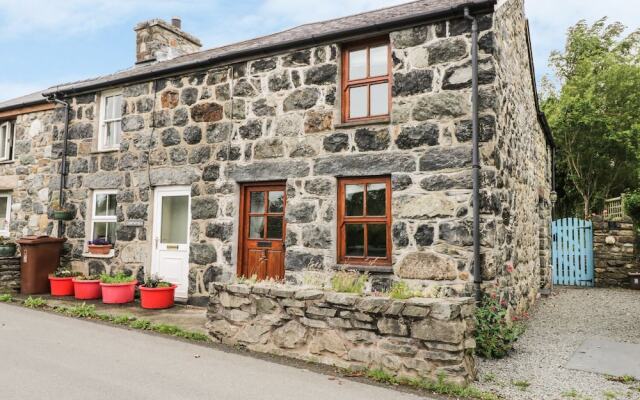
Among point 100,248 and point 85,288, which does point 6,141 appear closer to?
point 100,248

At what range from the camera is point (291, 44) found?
8.23 metres

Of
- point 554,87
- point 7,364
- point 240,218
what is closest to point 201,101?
point 240,218

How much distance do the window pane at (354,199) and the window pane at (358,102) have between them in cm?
118

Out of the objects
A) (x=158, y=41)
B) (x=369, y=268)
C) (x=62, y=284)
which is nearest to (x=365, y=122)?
(x=369, y=268)

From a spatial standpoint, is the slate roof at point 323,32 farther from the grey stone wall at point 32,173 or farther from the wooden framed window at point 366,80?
the grey stone wall at point 32,173

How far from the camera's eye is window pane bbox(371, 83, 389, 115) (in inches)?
302

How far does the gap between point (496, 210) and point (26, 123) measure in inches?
457

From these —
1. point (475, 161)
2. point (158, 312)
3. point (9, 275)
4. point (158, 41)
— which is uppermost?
point (158, 41)

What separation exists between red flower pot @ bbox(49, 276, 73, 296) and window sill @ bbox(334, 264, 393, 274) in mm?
5762

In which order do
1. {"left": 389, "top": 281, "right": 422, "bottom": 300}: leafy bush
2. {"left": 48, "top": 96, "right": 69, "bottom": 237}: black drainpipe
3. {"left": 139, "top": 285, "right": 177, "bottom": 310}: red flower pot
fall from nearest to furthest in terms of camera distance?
{"left": 389, "top": 281, "right": 422, "bottom": 300}: leafy bush → {"left": 139, "top": 285, "right": 177, "bottom": 310}: red flower pot → {"left": 48, "top": 96, "right": 69, "bottom": 237}: black drainpipe

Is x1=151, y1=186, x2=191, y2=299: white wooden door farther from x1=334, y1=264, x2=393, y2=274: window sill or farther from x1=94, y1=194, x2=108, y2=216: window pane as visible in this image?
x1=334, y1=264, x2=393, y2=274: window sill

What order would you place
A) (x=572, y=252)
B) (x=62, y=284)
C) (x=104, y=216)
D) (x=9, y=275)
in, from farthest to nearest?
(x=572, y=252) < (x=104, y=216) < (x=9, y=275) < (x=62, y=284)

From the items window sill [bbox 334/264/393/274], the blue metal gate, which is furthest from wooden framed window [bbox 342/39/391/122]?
the blue metal gate

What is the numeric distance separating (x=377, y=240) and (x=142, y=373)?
3.86m
